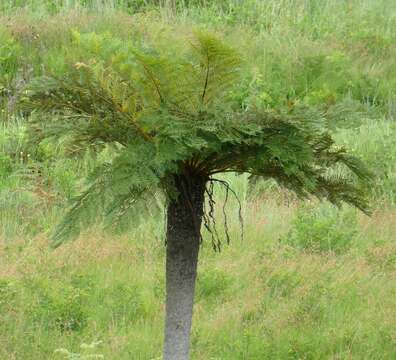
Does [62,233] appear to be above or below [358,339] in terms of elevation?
above

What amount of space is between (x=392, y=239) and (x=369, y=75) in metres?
5.77

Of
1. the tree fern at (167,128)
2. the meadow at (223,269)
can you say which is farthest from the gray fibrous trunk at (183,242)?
the meadow at (223,269)

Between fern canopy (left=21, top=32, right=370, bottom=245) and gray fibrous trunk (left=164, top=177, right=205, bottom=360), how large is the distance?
0.30 ft

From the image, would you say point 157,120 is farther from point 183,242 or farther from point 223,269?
point 223,269

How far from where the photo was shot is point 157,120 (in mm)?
2846

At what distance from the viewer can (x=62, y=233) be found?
9.60 ft

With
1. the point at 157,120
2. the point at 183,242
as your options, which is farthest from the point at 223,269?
the point at 157,120

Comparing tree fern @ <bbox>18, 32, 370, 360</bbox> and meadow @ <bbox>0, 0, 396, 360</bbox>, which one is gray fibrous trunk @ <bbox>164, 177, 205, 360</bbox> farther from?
meadow @ <bbox>0, 0, 396, 360</bbox>

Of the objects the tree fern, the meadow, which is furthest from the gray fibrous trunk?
the meadow

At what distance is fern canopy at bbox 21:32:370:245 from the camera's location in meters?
2.83

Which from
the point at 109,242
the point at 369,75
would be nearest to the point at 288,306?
the point at 109,242

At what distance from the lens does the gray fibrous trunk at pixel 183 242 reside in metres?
3.18

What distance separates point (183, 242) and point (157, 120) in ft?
1.81

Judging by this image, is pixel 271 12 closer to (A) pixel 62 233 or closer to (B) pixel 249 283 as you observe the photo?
(B) pixel 249 283
